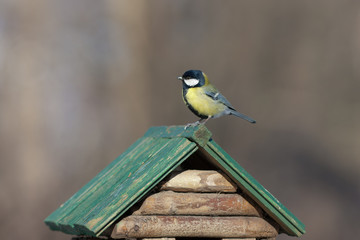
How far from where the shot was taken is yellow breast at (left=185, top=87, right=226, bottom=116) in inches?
239

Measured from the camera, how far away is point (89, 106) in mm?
16938

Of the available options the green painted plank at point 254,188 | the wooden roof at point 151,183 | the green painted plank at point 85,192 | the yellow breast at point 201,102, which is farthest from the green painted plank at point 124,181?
the yellow breast at point 201,102

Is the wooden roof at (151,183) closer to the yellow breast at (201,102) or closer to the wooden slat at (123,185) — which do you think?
the wooden slat at (123,185)

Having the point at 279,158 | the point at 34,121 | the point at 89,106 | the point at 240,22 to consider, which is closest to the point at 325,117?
the point at 279,158

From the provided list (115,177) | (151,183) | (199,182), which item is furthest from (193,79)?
(151,183)

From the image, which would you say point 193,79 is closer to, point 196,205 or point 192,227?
point 196,205

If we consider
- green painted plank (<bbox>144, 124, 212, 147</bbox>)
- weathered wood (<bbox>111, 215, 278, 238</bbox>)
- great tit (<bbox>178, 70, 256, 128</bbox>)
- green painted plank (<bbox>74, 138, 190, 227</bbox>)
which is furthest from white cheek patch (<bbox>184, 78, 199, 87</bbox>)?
weathered wood (<bbox>111, 215, 278, 238</bbox>)

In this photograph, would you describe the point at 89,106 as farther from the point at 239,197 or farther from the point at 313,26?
the point at 239,197

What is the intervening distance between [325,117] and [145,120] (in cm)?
396

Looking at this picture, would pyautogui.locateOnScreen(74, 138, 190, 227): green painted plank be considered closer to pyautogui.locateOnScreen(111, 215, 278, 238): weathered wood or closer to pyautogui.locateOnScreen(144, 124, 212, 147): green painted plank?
A: pyautogui.locateOnScreen(144, 124, 212, 147): green painted plank

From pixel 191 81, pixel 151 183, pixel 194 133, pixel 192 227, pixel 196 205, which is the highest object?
pixel 191 81

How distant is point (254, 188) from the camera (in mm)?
4945

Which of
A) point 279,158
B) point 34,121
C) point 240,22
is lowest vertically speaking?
point 279,158

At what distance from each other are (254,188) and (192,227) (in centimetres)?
46
